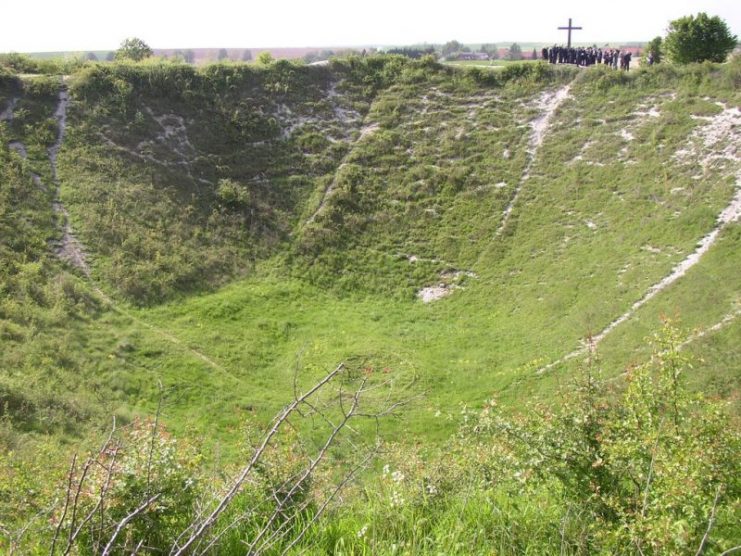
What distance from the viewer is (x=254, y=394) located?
88.5 feet

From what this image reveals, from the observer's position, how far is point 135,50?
68.0 metres

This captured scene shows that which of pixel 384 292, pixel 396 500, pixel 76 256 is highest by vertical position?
pixel 396 500

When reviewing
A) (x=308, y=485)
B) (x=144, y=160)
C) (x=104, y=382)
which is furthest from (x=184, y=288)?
(x=308, y=485)

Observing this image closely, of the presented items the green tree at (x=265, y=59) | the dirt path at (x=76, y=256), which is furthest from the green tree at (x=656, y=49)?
the dirt path at (x=76, y=256)

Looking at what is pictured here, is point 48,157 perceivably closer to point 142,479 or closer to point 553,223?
point 553,223

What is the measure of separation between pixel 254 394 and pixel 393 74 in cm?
3888

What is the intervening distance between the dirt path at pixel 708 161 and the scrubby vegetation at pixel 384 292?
242mm

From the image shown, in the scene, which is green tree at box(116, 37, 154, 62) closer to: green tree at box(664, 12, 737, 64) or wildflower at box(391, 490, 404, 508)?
green tree at box(664, 12, 737, 64)

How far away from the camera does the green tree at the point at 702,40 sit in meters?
49.6

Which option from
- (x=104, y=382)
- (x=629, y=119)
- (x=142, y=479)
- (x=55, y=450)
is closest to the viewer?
(x=142, y=479)

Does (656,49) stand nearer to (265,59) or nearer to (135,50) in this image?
(265,59)

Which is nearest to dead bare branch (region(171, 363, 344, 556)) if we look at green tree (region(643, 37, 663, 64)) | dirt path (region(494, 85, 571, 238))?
dirt path (region(494, 85, 571, 238))

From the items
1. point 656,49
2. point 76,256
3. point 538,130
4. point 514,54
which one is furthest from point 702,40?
point 514,54

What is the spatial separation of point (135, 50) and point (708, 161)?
62.7 m
